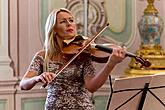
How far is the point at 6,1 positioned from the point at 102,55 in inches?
47.6

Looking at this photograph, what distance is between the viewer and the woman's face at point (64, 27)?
6.98 ft

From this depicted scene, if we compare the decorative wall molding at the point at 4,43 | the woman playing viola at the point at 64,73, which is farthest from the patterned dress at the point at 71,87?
the decorative wall molding at the point at 4,43

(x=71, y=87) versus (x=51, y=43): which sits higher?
(x=51, y=43)

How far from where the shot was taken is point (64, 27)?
2131mm

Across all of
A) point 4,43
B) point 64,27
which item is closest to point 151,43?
point 64,27

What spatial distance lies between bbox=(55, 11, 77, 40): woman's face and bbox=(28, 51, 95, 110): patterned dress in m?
0.15

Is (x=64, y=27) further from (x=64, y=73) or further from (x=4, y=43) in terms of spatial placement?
(x=4, y=43)

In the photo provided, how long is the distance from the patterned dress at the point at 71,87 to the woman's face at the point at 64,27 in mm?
146

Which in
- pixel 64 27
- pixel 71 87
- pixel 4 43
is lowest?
pixel 71 87

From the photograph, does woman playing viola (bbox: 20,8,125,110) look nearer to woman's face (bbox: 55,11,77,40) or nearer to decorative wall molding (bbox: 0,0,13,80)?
woman's face (bbox: 55,11,77,40)

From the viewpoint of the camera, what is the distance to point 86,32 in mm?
3201

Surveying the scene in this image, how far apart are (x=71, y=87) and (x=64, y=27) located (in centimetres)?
34

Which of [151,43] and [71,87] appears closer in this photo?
[71,87]

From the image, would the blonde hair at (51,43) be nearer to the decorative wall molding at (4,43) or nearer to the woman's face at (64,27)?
the woman's face at (64,27)
